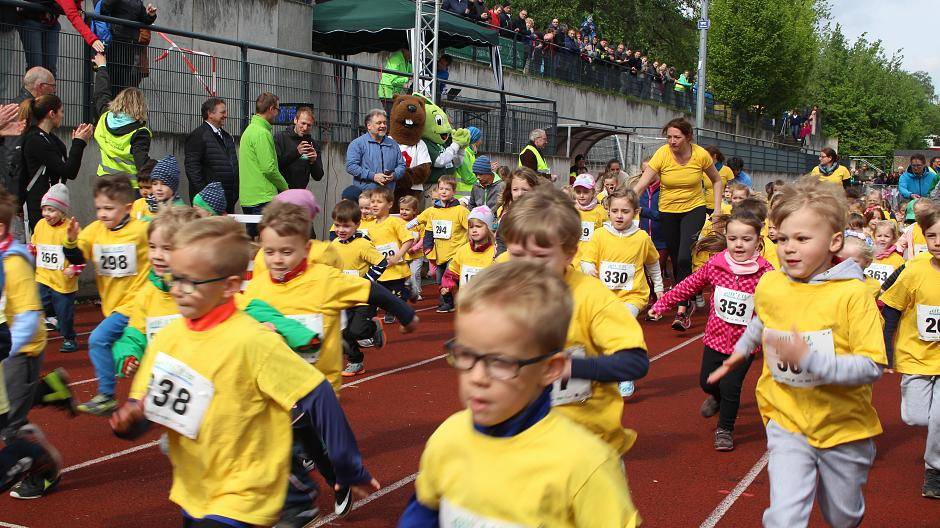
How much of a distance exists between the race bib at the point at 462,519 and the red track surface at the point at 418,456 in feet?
9.59

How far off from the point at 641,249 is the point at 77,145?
209 inches

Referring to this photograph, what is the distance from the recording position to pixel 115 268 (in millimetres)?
6965

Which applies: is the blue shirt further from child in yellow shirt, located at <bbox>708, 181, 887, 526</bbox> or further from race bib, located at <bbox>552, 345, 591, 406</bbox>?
race bib, located at <bbox>552, 345, 591, 406</bbox>

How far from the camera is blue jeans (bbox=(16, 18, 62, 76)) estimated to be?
35.9ft

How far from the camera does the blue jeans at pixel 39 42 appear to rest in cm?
1095

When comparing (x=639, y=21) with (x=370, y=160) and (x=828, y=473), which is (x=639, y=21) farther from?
(x=828, y=473)

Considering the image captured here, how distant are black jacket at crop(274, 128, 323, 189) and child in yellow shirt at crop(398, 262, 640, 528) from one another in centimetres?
994

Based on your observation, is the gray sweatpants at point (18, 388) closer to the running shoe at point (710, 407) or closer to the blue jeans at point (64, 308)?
the blue jeans at point (64, 308)

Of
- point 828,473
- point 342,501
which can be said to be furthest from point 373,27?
point 828,473

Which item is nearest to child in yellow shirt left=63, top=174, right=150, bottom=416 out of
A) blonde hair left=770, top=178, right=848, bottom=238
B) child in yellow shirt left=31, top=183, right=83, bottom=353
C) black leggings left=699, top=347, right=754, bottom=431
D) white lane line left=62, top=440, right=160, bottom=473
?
white lane line left=62, top=440, right=160, bottom=473

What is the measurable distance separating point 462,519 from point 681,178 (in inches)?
345

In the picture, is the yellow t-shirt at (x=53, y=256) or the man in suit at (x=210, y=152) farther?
the man in suit at (x=210, y=152)

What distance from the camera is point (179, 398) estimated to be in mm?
3598

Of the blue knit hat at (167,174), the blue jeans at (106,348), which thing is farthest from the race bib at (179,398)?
the blue knit hat at (167,174)
